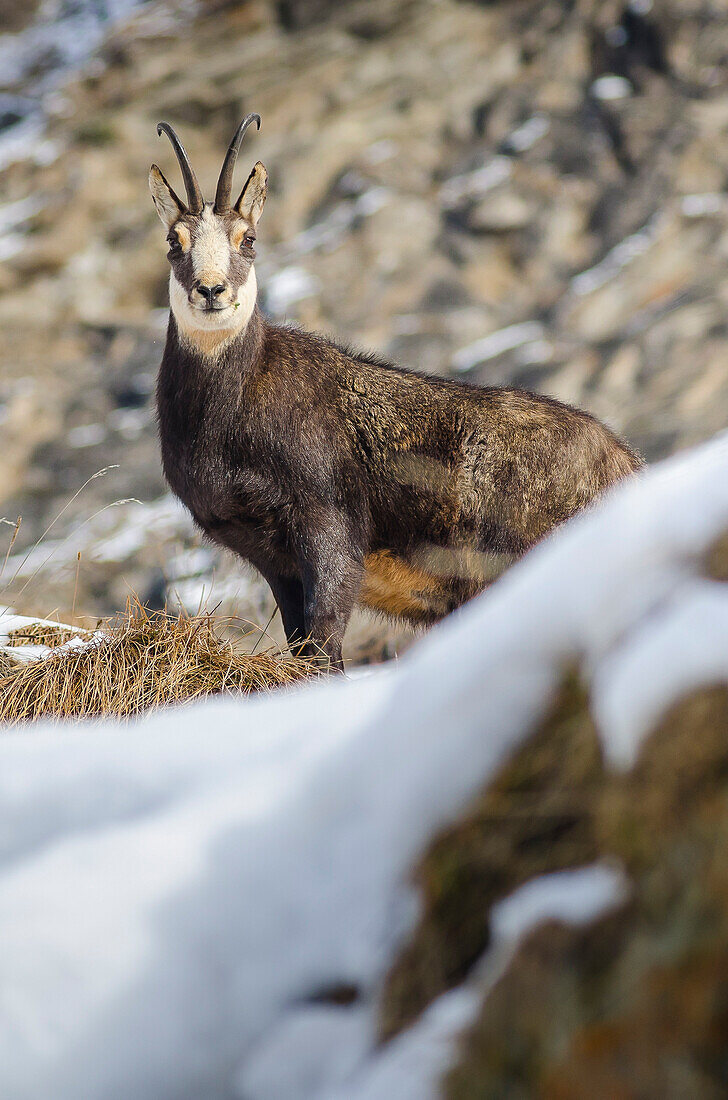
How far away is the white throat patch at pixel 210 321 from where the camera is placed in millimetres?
4797

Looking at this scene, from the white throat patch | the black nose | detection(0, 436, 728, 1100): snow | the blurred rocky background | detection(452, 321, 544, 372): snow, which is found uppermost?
detection(0, 436, 728, 1100): snow

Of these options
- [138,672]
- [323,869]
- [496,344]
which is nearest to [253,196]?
[138,672]

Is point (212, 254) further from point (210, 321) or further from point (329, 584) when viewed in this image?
point (329, 584)

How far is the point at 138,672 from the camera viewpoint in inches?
161

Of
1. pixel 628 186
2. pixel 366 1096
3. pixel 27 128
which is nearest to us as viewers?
pixel 366 1096

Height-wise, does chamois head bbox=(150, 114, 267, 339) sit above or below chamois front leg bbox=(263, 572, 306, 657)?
above

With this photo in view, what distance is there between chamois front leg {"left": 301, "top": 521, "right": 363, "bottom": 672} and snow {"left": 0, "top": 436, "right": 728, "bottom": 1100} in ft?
10.2

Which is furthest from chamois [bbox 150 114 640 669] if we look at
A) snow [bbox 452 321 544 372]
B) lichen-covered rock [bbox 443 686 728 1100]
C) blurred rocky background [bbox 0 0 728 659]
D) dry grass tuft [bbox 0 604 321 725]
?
snow [bbox 452 321 544 372]

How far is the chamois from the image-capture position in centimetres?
466

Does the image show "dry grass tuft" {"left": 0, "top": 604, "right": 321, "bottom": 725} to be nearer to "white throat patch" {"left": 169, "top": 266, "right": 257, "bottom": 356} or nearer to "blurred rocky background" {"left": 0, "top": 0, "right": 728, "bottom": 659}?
"white throat patch" {"left": 169, "top": 266, "right": 257, "bottom": 356}

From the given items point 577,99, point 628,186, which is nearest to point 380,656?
point 628,186

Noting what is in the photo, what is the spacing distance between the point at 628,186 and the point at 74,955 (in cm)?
1163

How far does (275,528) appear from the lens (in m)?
4.70

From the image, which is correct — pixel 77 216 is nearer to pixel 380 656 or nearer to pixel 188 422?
pixel 380 656
